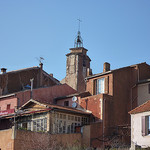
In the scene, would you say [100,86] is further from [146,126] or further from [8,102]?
[146,126]

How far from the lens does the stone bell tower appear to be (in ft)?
200

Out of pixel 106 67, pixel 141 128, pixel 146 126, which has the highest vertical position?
pixel 106 67

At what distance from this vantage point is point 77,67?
201 feet

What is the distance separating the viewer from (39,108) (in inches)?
1379

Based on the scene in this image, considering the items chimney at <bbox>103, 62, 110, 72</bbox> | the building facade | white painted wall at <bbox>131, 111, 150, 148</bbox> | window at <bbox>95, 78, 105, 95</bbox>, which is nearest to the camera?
white painted wall at <bbox>131, 111, 150, 148</bbox>

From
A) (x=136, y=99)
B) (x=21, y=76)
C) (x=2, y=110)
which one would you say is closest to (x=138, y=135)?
(x=136, y=99)

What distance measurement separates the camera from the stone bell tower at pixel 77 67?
6094cm

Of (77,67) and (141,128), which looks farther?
(77,67)

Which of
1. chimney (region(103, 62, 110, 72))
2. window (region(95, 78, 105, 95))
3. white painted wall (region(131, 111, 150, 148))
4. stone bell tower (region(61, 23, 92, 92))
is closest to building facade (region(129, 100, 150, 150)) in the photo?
white painted wall (region(131, 111, 150, 148))

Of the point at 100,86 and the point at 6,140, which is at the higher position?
the point at 100,86

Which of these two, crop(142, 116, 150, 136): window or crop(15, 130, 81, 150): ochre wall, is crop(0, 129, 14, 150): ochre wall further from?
crop(142, 116, 150, 136): window

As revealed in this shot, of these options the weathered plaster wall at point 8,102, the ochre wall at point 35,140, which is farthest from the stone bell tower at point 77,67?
the ochre wall at point 35,140

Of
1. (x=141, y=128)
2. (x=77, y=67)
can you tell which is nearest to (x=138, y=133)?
(x=141, y=128)

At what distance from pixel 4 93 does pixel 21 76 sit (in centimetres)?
298
